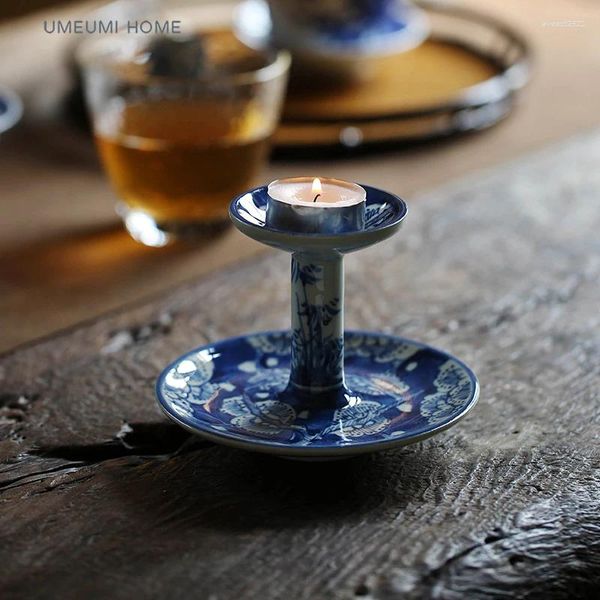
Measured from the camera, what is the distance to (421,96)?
1.27m

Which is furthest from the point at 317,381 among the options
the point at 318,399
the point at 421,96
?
the point at 421,96

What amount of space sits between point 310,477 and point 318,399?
0.04 m

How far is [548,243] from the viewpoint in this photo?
918 millimetres

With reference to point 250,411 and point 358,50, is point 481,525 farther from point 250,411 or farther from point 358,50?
point 358,50

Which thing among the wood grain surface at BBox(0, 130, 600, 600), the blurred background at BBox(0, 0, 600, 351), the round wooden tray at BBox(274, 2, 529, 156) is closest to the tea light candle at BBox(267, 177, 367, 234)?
the wood grain surface at BBox(0, 130, 600, 600)

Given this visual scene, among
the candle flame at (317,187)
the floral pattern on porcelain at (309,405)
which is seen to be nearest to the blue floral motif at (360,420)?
the floral pattern on porcelain at (309,405)

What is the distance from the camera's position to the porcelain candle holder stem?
22.8 inches

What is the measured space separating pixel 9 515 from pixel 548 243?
0.52m

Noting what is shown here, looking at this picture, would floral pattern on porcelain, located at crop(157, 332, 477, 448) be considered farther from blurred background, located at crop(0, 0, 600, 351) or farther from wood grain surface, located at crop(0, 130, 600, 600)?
blurred background, located at crop(0, 0, 600, 351)

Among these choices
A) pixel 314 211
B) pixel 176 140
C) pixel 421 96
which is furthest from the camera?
pixel 421 96

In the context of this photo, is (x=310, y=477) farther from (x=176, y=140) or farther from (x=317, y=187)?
(x=176, y=140)

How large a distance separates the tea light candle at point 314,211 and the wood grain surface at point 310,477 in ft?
0.39

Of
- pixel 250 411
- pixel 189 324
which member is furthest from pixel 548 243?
pixel 250 411

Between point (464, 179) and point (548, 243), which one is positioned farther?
point (464, 179)
